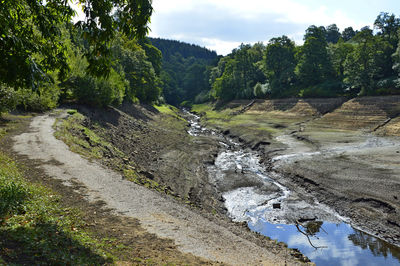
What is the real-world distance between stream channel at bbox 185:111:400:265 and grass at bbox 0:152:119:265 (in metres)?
13.0

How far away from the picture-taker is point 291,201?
79.4ft

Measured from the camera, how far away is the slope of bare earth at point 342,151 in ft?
71.5

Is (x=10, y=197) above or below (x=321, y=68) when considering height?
below

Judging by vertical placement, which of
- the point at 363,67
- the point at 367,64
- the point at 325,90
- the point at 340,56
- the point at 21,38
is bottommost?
the point at 325,90

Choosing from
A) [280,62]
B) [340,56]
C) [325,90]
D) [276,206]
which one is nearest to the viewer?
[276,206]

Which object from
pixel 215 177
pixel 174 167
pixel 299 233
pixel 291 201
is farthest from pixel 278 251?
pixel 174 167

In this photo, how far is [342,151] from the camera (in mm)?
36188

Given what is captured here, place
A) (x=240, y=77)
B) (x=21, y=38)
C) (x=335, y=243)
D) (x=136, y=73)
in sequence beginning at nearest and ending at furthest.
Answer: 1. (x=21, y=38)
2. (x=335, y=243)
3. (x=136, y=73)
4. (x=240, y=77)

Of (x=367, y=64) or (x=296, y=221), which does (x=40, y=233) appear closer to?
(x=296, y=221)

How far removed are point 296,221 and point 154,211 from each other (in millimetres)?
12003

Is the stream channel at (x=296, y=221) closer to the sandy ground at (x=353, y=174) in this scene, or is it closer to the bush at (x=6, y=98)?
the sandy ground at (x=353, y=174)

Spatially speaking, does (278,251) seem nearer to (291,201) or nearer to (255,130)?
(291,201)

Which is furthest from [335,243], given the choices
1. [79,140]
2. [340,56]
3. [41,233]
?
[340,56]

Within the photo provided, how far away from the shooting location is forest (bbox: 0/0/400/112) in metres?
8.10
